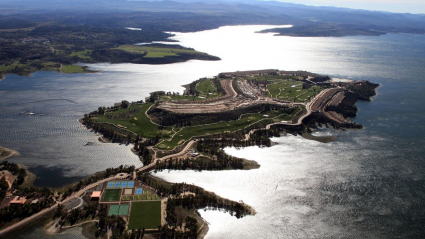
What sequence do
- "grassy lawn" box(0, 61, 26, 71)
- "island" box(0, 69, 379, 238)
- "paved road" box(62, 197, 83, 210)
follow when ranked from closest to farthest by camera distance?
1. "island" box(0, 69, 379, 238)
2. "paved road" box(62, 197, 83, 210)
3. "grassy lawn" box(0, 61, 26, 71)

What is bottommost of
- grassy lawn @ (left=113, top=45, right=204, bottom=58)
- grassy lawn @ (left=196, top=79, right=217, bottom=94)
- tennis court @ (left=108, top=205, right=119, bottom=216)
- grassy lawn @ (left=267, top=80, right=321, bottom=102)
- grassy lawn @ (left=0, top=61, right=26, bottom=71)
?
tennis court @ (left=108, top=205, right=119, bottom=216)

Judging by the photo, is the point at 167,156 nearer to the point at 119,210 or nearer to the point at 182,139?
the point at 182,139

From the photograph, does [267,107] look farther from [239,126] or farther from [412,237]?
[412,237]

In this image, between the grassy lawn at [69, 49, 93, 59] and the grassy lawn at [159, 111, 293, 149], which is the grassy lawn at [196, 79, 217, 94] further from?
the grassy lawn at [69, 49, 93, 59]

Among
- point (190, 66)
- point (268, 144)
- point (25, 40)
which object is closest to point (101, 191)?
point (268, 144)

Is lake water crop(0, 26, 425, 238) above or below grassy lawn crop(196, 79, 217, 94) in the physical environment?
below

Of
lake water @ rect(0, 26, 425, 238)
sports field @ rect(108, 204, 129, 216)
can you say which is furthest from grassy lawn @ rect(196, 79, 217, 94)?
sports field @ rect(108, 204, 129, 216)

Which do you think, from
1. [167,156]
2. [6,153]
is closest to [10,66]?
[6,153]
